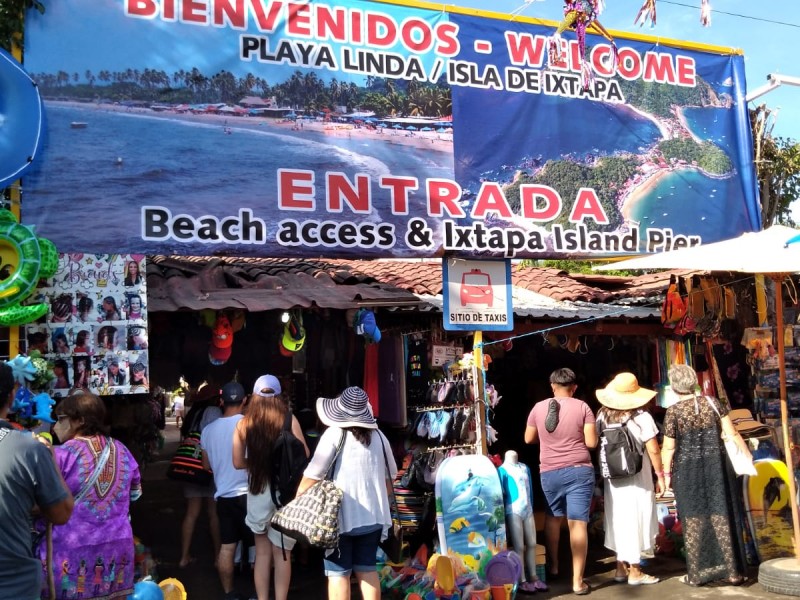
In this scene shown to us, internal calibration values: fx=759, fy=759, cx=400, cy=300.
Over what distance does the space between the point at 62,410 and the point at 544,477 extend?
378cm

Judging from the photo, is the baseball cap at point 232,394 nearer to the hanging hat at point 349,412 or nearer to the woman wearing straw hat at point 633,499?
the hanging hat at point 349,412

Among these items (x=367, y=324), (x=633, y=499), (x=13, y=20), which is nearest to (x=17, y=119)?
(x=13, y=20)

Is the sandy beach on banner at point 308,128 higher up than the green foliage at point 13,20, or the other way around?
the green foliage at point 13,20

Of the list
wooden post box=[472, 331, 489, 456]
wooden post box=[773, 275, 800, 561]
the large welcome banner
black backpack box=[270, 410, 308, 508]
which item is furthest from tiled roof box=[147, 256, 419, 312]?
wooden post box=[773, 275, 800, 561]

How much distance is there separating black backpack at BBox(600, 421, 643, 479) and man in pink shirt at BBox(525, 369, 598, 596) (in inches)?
4.7

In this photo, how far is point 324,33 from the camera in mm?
6574

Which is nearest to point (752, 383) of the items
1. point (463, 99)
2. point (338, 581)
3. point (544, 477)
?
point (544, 477)

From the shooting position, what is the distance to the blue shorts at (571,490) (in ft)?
19.9

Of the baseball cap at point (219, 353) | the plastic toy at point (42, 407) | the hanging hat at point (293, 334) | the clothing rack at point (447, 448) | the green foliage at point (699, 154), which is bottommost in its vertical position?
the clothing rack at point (447, 448)

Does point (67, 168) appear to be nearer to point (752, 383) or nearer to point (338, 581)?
point (338, 581)

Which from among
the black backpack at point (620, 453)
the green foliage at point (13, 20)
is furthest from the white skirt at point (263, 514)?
the green foliage at point (13, 20)

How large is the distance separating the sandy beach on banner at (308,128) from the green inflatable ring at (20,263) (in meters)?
1.14

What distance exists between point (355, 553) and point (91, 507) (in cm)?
160

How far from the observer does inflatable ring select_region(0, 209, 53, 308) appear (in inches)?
203
